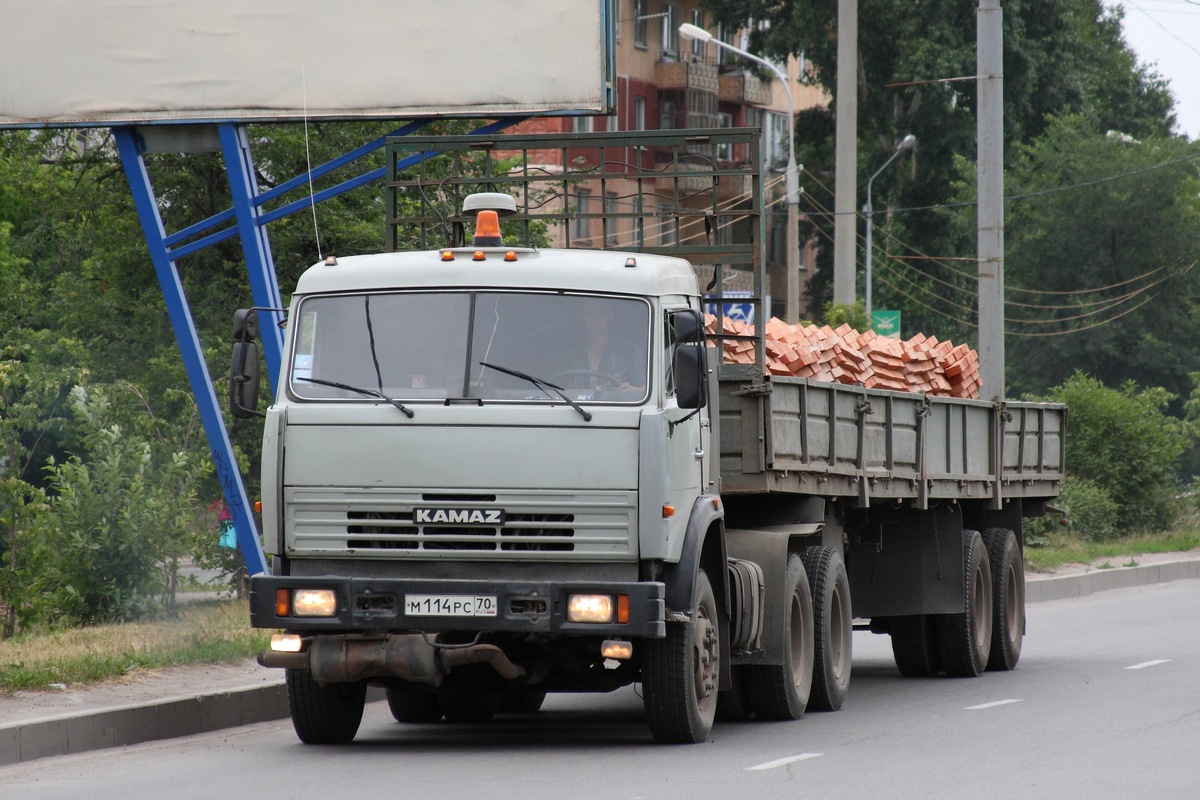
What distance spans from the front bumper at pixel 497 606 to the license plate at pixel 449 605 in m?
0.01

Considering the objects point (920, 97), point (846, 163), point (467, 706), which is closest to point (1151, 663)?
point (467, 706)

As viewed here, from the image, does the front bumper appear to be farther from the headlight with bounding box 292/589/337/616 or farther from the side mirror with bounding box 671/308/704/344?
the side mirror with bounding box 671/308/704/344

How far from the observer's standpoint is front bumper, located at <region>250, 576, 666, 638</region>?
9.27 metres

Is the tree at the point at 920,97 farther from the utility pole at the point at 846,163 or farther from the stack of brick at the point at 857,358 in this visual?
the stack of brick at the point at 857,358

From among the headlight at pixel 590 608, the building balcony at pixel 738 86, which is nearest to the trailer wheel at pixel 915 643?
the headlight at pixel 590 608

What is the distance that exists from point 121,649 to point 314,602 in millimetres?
3716

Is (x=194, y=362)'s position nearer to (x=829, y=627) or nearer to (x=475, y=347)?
(x=829, y=627)

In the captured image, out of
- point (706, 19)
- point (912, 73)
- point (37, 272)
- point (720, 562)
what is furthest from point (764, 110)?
point (720, 562)

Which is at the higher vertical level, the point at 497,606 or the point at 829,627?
the point at 497,606

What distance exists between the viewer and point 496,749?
10.1 meters

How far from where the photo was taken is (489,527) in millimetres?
9375

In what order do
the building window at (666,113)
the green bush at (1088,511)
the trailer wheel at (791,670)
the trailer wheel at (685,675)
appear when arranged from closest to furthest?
the trailer wheel at (685,675) < the trailer wheel at (791,670) < the green bush at (1088,511) < the building window at (666,113)

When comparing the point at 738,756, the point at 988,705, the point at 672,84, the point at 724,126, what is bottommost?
the point at 988,705

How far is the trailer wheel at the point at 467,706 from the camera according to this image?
1174 centimetres
